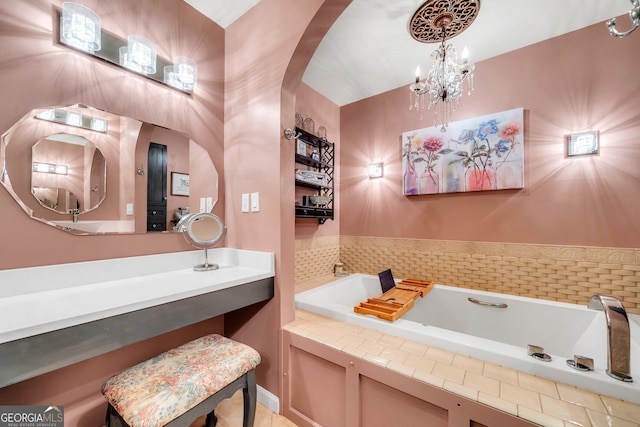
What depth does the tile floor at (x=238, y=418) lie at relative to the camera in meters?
1.40

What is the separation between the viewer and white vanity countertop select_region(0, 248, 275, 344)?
820 millimetres

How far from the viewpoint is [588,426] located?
2.62 ft

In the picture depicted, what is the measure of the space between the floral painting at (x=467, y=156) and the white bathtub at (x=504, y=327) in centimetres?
98

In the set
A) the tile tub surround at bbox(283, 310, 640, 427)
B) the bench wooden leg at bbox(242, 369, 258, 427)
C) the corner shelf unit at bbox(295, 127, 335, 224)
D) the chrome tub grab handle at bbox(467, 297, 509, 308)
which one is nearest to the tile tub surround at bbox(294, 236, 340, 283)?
the corner shelf unit at bbox(295, 127, 335, 224)

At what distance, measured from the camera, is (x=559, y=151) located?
6.16 ft

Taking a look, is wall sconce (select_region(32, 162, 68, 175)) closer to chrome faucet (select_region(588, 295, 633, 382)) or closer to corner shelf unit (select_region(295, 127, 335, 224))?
corner shelf unit (select_region(295, 127, 335, 224))

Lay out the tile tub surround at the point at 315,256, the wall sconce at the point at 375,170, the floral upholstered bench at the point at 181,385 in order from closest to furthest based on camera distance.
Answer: the floral upholstered bench at the point at 181,385, the tile tub surround at the point at 315,256, the wall sconce at the point at 375,170

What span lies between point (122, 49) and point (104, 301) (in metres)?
1.34

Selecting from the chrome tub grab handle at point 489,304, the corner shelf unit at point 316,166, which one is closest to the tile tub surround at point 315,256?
the corner shelf unit at point 316,166

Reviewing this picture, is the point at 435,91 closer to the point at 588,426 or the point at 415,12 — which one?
the point at 415,12

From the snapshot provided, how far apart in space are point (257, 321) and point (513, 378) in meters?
1.38

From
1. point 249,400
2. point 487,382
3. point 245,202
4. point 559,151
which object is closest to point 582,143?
point 559,151

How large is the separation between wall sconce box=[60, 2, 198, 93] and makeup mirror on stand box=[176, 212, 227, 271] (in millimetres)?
867

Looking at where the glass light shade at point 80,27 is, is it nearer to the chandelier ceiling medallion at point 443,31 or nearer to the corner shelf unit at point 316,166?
the corner shelf unit at point 316,166
